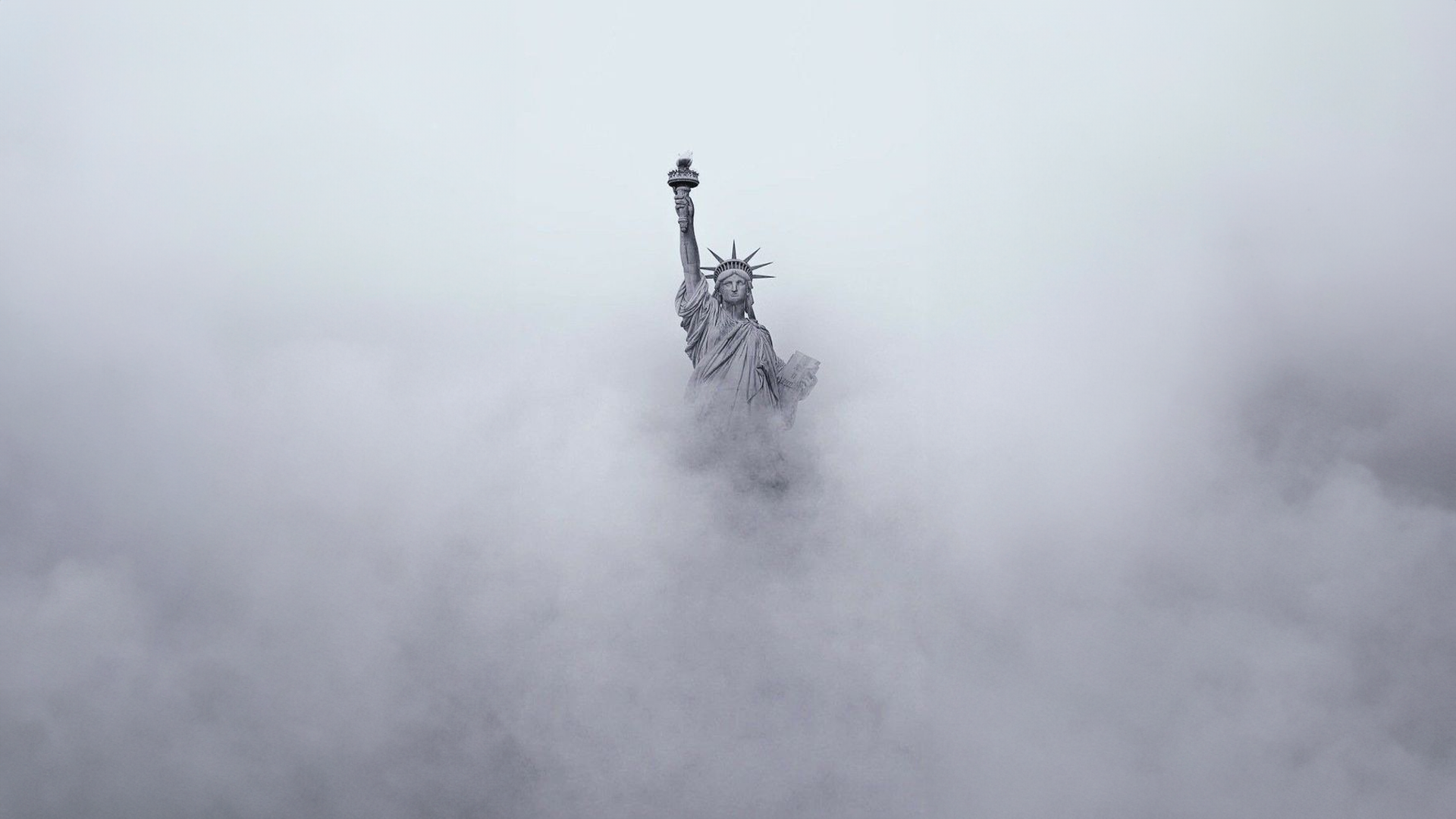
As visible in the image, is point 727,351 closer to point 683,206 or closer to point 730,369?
point 730,369

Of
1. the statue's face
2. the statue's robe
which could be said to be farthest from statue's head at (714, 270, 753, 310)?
the statue's robe

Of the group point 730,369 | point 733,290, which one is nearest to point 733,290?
point 733,290

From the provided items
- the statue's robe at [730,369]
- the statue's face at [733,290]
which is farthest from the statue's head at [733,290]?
the statue's robe at [730,369]

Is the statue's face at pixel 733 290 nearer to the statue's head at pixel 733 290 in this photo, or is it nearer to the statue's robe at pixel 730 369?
the statue's head at pixel 733 290

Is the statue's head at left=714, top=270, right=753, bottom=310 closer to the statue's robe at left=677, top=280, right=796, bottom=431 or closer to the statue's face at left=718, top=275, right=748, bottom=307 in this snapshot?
the statue's face at left=718, top=275, right=748, bottom=307

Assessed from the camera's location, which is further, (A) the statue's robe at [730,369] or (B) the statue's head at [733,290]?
(B) the statue's head at [733,290]

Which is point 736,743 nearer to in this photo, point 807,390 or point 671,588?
point 671,588
